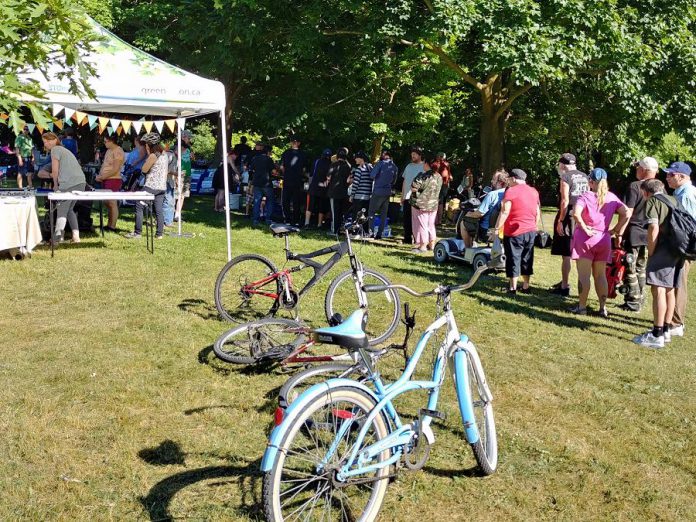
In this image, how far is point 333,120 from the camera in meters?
23.5

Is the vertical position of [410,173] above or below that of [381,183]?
above

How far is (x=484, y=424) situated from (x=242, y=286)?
11.0 ft

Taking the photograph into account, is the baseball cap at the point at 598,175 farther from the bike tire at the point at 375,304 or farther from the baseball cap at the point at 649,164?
the bike tire at the point at 375,304

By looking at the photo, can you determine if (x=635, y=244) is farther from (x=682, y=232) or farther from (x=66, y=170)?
(x=66, y=170)

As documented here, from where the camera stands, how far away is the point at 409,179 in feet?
47.2

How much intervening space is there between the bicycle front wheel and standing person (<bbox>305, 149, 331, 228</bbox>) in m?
13.1

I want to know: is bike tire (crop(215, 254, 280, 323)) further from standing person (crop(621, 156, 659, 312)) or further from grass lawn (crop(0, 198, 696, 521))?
standing person (crop(621, 156, 659, 312))

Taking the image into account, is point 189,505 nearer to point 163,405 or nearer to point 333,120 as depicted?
point 163,405

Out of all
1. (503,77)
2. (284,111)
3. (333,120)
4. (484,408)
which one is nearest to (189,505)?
(484,408)

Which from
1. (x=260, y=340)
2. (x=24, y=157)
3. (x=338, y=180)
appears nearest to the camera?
(x=260, y=340)

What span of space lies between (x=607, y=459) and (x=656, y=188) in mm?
3730

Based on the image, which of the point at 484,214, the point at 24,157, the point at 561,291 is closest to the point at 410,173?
the point at 484,214

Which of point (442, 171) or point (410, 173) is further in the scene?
point (442, 171)

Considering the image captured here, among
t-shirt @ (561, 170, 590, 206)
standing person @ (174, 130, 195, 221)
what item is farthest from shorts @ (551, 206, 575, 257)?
standing person @ (174, 130, 195, 221)
